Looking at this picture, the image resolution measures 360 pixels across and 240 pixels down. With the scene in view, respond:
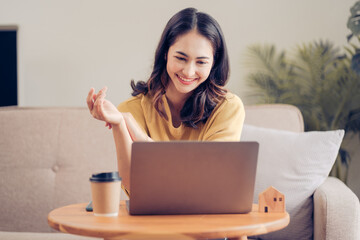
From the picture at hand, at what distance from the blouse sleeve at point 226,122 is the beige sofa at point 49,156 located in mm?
566

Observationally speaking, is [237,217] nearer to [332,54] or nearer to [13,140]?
[13,140]

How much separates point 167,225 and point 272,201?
353 millimetres

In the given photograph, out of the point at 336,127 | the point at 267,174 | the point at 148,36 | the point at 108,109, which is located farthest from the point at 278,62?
the point at 108,109

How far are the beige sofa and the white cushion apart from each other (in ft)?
0.47

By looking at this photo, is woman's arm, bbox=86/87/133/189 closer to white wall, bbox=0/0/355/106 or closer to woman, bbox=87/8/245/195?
woman, bbox=87/8/245/195

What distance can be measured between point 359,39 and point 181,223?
6.98 feet

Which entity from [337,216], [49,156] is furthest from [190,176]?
[49,156]

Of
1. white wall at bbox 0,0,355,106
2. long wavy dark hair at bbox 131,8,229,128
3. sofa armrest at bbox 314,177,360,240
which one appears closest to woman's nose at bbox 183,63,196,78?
long wavy dark hair at bbox 131,8,229,128

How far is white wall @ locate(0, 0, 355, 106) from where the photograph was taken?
9.59ft

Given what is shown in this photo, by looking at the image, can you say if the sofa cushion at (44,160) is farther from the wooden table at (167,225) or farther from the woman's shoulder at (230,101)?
the wooden table at (167,225)

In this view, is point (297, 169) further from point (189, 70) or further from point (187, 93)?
point (189, 70)

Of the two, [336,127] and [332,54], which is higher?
[332,54]

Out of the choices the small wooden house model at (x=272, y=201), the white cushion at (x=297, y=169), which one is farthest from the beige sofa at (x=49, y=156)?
the small wooden house model at (x=272, y=201)

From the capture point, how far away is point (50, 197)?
200 cm
